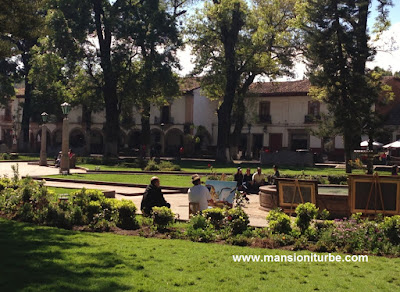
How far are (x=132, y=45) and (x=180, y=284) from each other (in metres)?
31.7

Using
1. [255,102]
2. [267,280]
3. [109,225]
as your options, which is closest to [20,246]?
[109,225]

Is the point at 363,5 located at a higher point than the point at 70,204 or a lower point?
higher

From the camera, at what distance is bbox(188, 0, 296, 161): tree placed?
1385 inches

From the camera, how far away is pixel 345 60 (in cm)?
2573

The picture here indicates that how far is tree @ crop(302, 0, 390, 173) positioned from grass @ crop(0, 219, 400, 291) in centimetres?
1931

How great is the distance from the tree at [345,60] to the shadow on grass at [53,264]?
1943 centimetres

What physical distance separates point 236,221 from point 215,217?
0.43 meters

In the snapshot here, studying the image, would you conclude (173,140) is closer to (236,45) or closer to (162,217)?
(236,45)

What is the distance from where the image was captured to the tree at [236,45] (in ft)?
115

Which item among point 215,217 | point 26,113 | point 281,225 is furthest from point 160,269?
point 26,113

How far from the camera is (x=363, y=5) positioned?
25.4m

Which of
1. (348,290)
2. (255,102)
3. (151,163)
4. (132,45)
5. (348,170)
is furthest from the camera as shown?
(255,102)

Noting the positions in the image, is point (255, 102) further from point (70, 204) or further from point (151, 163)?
A: point (70, 204)

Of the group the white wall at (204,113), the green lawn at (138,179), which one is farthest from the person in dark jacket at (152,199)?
the white wall at (204,113)
